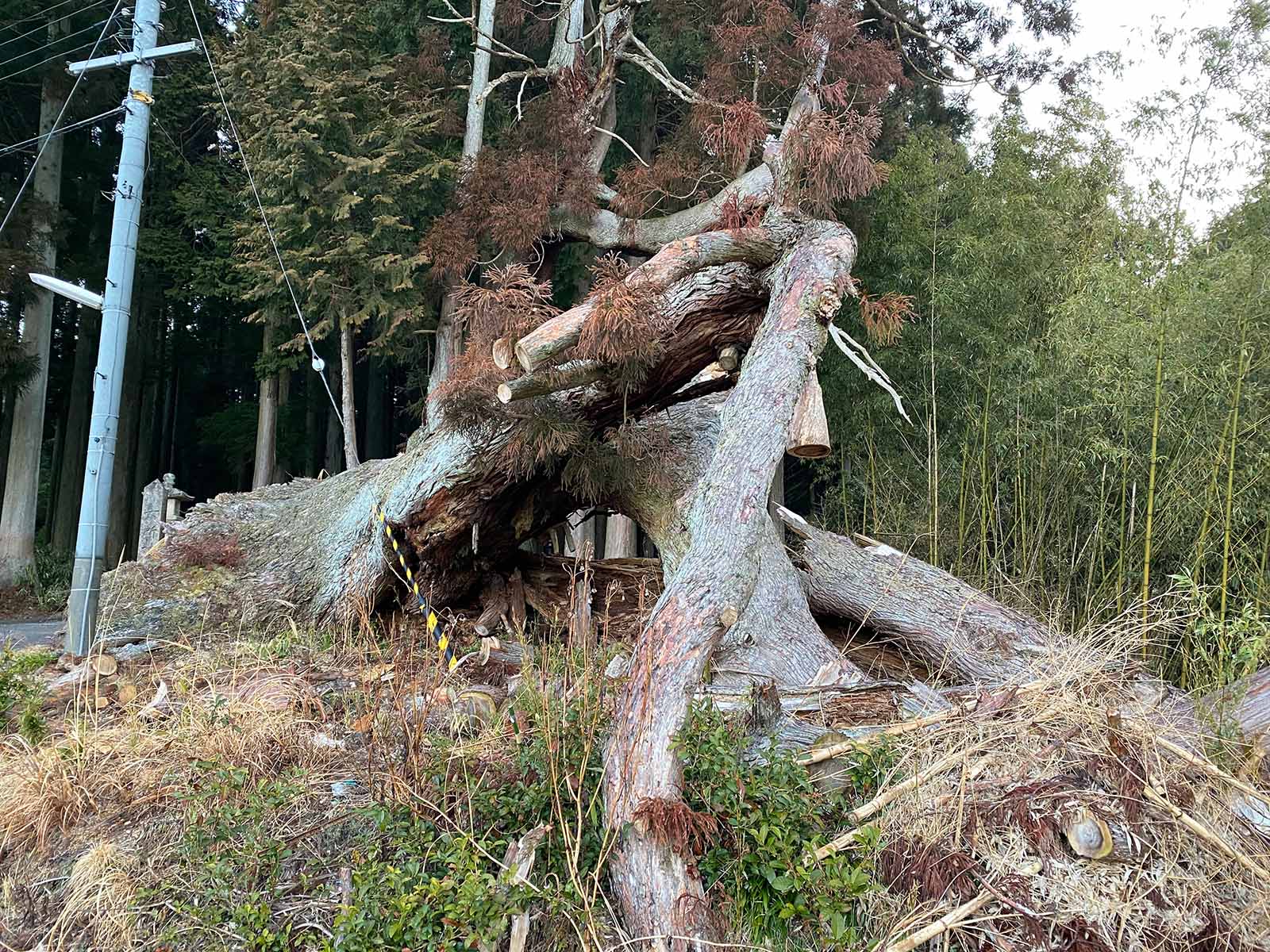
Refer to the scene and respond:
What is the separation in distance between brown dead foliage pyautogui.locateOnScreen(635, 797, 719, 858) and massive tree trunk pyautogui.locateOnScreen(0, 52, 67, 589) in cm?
1210

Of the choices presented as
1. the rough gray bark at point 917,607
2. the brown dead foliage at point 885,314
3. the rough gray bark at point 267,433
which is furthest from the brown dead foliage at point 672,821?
the rough gray bark at point 267,433

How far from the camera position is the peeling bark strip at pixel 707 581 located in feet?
8.13

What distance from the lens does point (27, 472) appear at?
12000mm

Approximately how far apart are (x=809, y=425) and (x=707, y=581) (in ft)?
3.89

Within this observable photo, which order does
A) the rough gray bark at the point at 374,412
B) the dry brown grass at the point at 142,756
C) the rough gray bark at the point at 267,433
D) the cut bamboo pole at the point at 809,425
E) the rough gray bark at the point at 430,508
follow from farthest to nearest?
1. the rough gray bark at the point at 374,412
2. the rough gray bark at the point at 267,433
3. the rough gray bark at the point at 430,508
4. the cut bamboo pole at the point at 809,425
5. the dry brown grass at the point at 142,756

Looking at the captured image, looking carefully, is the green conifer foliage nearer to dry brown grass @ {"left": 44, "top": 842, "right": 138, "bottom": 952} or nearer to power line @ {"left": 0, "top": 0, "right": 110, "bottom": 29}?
power line @ {"left": 0, "top": 0, "right": 110, "bottom": 29}

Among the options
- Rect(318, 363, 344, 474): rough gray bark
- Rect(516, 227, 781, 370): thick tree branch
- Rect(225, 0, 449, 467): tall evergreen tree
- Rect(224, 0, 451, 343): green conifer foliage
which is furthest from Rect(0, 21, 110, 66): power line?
Rect(516, 227, 781, 370): thick tree branch

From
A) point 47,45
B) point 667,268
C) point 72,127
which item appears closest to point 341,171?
point 72,127

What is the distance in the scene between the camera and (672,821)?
2469 millimetres

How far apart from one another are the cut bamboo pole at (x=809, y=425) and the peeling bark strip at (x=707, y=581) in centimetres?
5

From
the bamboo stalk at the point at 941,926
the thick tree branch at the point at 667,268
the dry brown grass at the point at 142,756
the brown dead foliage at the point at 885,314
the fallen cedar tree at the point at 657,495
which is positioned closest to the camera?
the bamboo stalk at the point at 941,926

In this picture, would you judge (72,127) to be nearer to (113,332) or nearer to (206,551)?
(113,332)

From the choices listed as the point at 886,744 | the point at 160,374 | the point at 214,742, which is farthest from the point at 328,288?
the point at 160,374

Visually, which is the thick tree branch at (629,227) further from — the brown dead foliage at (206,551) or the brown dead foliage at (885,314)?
the brown dead foliage at (206,551)
